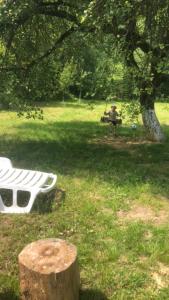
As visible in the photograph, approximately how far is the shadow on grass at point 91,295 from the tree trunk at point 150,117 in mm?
7020

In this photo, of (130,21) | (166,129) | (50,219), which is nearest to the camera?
(50,219)

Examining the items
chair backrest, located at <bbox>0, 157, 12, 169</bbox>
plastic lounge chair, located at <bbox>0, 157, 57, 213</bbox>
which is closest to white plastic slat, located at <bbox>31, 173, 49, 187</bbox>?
plastic lounge chair, located at <bbox>0, 157, 57, 213</bbox>

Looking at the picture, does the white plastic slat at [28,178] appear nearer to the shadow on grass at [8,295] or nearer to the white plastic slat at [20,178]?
the white plastic slat at [20,178]

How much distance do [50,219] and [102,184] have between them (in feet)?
6.72

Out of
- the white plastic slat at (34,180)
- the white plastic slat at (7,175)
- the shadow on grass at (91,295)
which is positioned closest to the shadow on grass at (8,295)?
the shadow on grass at (91,295)

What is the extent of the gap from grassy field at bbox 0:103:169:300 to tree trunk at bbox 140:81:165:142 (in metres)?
0.51

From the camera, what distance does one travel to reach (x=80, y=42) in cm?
1372

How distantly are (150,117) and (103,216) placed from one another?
19.8 ft

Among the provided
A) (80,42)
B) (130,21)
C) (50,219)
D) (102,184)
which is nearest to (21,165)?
(102,184)

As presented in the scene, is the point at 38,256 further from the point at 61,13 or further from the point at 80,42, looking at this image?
the point at 80,42

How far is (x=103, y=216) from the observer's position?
23.5ft

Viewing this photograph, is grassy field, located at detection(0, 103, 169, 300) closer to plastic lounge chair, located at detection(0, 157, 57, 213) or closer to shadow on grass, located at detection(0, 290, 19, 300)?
shadow on grass, located at detection(0, 290, 19, 300)

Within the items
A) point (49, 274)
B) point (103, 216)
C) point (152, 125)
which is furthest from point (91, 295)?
point (152, 125)

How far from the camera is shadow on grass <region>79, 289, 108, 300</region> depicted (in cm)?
505
